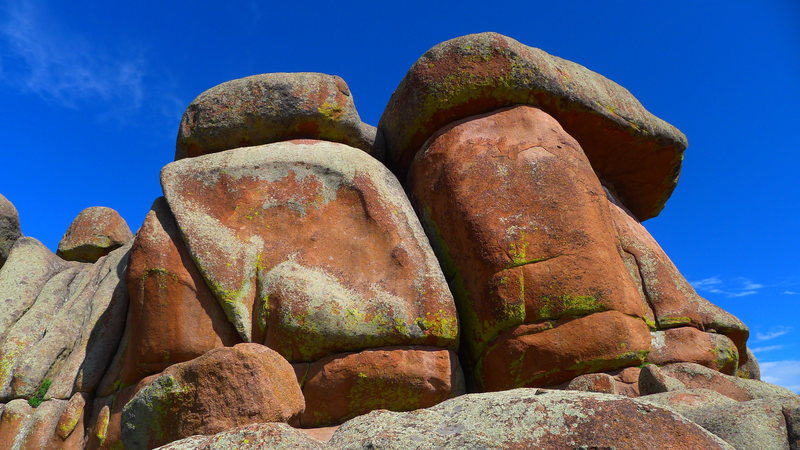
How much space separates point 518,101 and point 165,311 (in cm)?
459

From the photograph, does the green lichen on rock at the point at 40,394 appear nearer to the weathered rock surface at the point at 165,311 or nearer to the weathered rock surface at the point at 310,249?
the weathered rock surface at the point at 165,311

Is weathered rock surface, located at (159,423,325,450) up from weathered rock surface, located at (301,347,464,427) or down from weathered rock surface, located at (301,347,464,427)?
down

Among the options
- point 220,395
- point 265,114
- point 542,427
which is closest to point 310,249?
point 265,114

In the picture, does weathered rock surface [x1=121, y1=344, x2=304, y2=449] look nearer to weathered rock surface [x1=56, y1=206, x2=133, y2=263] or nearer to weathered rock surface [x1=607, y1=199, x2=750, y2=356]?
weathered rock surface [x1=607, y1=199, x2=750, y2=356]

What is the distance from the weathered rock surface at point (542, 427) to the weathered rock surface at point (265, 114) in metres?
5.53

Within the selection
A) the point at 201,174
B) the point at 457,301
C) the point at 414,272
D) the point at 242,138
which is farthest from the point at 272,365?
the point at 242,138

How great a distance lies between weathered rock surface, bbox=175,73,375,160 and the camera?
7.93 m

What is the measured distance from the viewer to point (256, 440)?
296cm

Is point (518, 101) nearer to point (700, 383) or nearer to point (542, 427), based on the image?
point (700, 383)

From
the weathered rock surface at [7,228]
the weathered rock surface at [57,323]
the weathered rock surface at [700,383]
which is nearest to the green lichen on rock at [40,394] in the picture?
the weathered rock surface at [57,323]

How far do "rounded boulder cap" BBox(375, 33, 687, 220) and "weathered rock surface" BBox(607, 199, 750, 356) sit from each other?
1.26 meters

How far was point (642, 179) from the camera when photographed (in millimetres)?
9680

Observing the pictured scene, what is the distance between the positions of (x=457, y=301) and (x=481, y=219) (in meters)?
0.93

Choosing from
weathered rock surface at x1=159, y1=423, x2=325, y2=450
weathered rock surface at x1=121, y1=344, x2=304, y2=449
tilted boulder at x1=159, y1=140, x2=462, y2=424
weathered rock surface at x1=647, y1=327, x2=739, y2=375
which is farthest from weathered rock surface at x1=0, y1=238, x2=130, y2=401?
weathered rock surface at x1=647, y1=327, x2=739, y2=375
